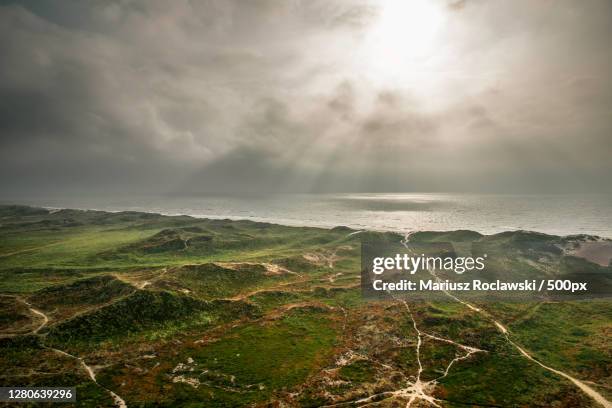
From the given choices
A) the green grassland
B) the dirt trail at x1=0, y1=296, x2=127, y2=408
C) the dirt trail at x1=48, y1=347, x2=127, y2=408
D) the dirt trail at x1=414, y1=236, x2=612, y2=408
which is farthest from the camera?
the green grassland

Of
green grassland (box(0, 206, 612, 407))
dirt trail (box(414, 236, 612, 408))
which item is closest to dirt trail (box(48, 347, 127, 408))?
green grassland (box(0, 206, 612, 407))

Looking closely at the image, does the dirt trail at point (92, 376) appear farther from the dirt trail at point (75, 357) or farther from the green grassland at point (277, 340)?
the green grassland at point (277, 340)

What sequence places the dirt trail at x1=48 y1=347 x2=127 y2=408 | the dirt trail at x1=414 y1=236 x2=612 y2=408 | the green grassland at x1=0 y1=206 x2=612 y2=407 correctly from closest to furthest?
the dirt trail at x1=48 y1=347 x2=127 y2=408, the dirt trail at x1=414 y1=236 x2=612 y2=408, the green grassland at x1=0 y1=206 x2=612 y2=407

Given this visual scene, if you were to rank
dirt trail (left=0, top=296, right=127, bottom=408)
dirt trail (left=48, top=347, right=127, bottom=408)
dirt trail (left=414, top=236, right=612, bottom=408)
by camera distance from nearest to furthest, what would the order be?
dirt trail (left=48, top=347, right=127, bottom=408), dirt trail (left=0, top=296, right=127, bottom=408), dirt trail (left=414, top=236, right=612, bottom=408)

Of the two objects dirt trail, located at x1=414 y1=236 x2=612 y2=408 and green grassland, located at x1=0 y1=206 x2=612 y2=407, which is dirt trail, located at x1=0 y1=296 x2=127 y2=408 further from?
dirt trail, located at x1=414 y1=236 x2=612 y2=408

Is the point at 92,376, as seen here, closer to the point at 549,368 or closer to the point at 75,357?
the point at 75,357

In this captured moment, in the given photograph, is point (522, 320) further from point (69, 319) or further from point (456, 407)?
point (69, 319)

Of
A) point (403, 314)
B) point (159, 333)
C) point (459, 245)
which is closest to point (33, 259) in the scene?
point (159, 333)

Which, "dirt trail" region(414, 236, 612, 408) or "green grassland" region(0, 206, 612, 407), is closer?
"dirt trail" region(414, 236, 612, 408)

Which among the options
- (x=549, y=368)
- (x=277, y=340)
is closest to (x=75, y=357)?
(x=277, y=340)

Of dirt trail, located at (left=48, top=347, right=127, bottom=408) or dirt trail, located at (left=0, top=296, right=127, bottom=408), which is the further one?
dirt trail, located at (left=0, top=296, right=127, bottom=408)
